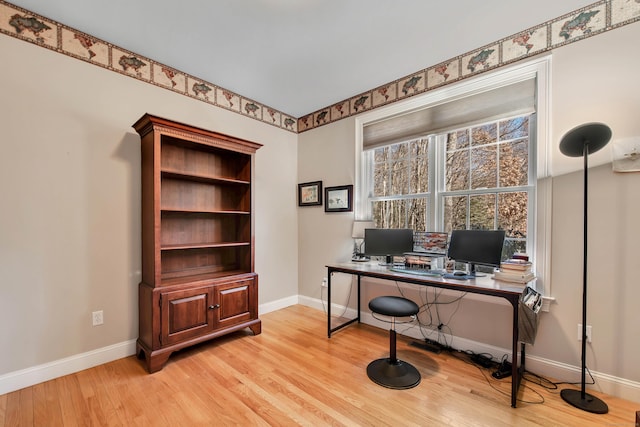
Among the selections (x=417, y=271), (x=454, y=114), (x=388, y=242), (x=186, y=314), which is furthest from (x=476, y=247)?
(x=186, y=314)

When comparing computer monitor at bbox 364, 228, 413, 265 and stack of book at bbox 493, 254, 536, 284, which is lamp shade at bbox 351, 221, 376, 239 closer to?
computer monitor at bbox 364, 228, 413, 265

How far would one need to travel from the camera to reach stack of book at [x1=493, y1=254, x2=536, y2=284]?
1981 mm

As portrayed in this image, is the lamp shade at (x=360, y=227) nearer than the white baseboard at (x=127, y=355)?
No

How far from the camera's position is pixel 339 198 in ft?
11.5

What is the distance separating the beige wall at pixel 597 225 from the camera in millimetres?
1842

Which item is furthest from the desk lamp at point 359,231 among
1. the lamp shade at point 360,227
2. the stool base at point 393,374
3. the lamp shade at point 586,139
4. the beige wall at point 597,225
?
the lamp shade at point 586,139

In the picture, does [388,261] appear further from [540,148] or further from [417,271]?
[540,148]

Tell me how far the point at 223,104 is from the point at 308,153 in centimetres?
127

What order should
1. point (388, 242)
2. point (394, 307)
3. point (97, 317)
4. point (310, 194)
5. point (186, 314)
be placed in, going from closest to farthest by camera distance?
point (394, 307) < point (97, 317) < point (186, 314) < point (388, 242) < point (310, 194)

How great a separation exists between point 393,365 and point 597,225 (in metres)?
→ 1.82

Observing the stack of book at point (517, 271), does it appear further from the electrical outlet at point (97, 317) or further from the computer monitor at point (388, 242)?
the electrical outlet at point (97, 317)

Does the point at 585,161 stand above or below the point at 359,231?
above

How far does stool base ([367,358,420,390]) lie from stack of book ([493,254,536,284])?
100 cm

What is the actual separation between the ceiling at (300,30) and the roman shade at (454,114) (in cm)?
42
